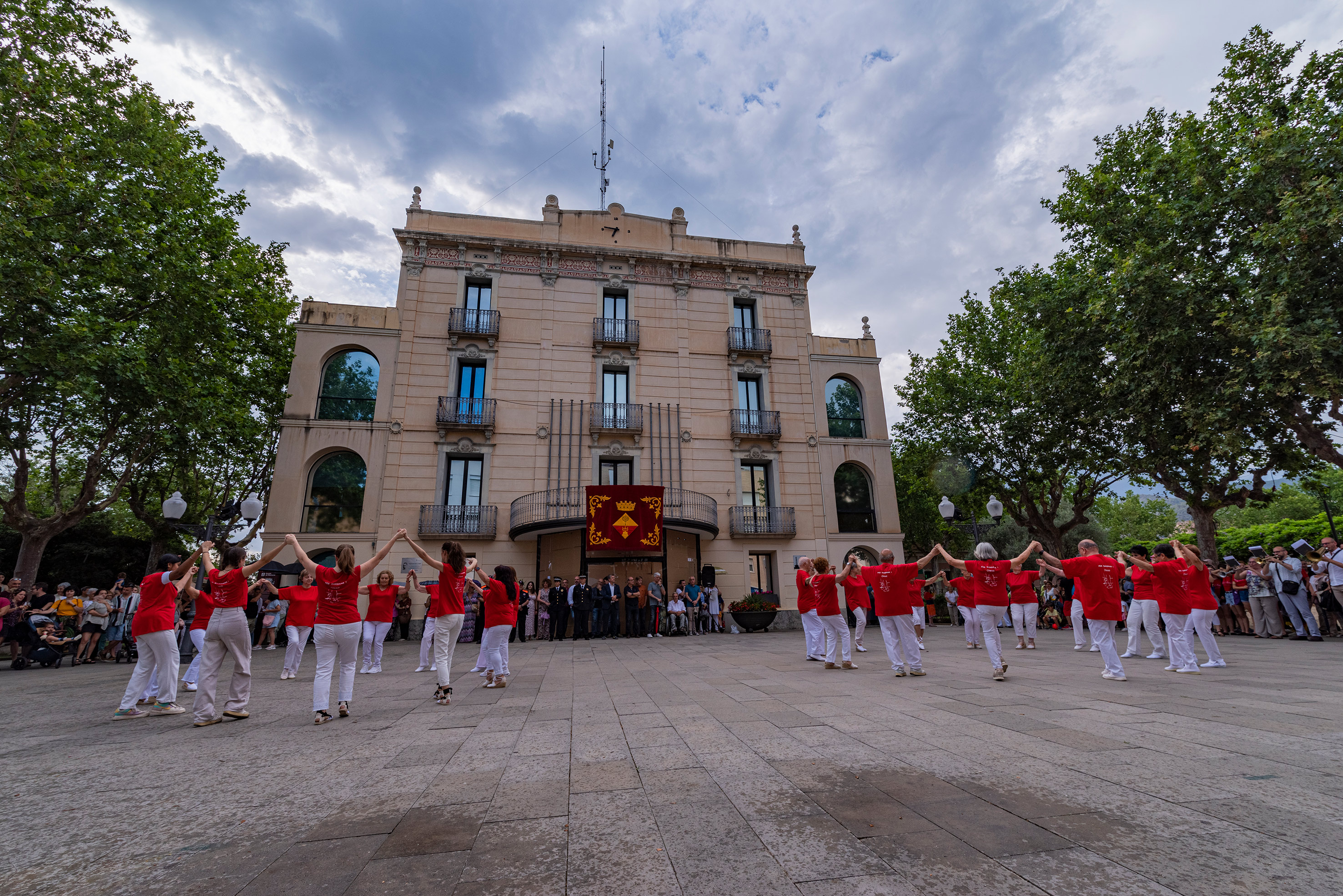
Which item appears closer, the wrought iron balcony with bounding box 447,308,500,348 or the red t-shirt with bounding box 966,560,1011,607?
the red t-shirt with bounding box 966,560,1011,607

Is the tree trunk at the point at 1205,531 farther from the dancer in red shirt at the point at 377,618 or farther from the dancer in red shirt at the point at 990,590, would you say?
the dancer in red shirt at the point at 377,618

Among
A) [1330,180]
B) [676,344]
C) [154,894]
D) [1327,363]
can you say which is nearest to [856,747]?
[154,894]

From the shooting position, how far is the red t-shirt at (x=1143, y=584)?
362 inches

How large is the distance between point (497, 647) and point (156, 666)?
4005mm

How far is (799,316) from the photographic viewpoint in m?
25.9

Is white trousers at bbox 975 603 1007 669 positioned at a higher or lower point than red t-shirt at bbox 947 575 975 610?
lower

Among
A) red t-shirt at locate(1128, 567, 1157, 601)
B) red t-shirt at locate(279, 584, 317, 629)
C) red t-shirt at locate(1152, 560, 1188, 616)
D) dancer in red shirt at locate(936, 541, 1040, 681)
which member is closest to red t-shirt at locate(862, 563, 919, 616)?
dancer in red shirt at locate(936, 541, 1040, 681)

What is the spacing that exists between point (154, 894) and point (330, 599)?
432 centimetres

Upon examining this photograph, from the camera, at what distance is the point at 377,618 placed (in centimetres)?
1036

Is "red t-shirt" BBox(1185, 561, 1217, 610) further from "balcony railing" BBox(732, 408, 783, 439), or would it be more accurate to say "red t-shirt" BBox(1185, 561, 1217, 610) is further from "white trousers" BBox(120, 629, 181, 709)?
"balcony railing" BBox(732, 408, 783, 439)

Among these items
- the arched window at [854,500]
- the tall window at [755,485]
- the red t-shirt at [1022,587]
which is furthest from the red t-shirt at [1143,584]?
the arched window at [854,500]

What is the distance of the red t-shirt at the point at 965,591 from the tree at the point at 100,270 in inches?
793

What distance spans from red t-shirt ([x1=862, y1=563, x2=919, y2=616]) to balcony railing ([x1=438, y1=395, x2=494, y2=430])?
16.6m

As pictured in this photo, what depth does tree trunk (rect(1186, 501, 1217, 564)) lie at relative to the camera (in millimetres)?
18219
